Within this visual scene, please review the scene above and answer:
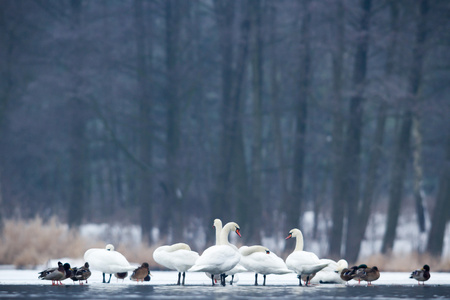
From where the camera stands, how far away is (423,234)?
124 ft

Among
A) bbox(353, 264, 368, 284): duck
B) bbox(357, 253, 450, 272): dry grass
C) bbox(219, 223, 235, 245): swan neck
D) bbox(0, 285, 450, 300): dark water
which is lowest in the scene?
bbox(0, 285, 450, 300): dark water

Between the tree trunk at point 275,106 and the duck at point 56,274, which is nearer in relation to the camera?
the duck at point 56,274

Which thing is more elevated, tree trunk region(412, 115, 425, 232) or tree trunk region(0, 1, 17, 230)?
tree trunk region(0, 1, 17, 230)

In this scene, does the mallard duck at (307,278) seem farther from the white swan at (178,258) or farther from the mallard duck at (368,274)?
the white swan at (178,258)

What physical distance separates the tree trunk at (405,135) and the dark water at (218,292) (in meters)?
12.2

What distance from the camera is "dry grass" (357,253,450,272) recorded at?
2542 cm

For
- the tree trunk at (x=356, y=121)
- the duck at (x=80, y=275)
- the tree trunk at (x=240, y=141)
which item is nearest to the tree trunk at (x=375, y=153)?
the tree trunk at (x=356, y=121)

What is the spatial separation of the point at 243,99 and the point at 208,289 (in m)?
25.2

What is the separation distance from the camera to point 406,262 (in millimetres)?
25891

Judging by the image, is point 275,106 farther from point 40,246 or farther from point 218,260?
point 218,260

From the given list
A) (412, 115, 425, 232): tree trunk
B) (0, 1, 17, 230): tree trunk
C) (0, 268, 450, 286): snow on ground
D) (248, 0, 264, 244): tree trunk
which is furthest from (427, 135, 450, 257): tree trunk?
(0, 1, 17, 230): tree trunk

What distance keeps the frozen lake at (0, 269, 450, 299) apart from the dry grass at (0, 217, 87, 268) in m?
2.84

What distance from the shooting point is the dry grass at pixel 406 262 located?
25416 millimetres

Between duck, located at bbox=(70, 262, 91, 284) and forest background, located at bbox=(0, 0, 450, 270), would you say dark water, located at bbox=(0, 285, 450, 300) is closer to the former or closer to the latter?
duck, located at bbox=(70, 262, 91, 284)
